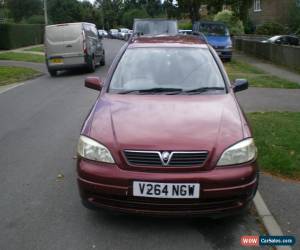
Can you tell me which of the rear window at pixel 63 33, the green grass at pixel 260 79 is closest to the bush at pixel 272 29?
the green grass at pixel 260 79

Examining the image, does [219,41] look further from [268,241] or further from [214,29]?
[268,241]

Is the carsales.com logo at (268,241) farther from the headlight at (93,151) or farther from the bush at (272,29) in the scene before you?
the bush at (272,29)

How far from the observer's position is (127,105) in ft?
16.5

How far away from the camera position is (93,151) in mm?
4367

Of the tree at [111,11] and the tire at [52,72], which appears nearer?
the tire at [52,72]

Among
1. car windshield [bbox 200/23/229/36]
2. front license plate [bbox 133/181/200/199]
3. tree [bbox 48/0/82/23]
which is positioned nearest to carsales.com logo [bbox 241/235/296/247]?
front license plate [bbox 133/181/200/199]

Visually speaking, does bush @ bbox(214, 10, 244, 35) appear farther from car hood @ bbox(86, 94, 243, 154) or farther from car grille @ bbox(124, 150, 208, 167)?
car grille @ bbox(124, 150, 208, 167)

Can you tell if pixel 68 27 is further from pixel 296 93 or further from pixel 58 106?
pixel 296 93

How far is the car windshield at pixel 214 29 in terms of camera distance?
26.8 m

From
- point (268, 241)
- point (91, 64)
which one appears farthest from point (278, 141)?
point (91, 64)

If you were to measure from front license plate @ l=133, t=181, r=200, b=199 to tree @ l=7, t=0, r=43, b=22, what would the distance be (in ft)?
286

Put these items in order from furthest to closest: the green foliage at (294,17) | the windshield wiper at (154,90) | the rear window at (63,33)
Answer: the green foliage at (294,17), the rear window at (63,33), the windshield wiper at (154,90)

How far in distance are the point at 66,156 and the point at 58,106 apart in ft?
15.5

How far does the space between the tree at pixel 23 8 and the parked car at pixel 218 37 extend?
65.5 meters
